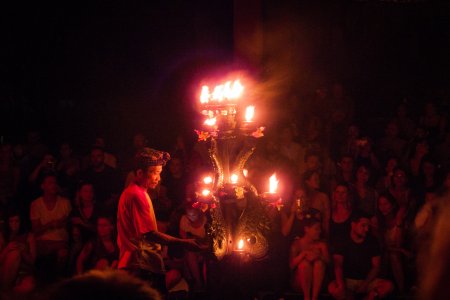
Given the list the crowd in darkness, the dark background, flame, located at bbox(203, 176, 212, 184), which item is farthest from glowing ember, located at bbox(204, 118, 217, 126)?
the dark background

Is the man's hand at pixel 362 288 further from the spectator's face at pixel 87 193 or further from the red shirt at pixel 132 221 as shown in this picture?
the spectator's face at pixel 87 193

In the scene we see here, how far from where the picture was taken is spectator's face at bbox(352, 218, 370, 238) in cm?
630

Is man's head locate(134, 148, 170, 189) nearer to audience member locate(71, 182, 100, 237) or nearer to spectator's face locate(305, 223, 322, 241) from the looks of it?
audience member locate(71, 182, 100, 237)

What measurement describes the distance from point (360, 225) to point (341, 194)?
1.42ft

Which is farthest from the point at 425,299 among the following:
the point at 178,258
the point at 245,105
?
the point at 178,258

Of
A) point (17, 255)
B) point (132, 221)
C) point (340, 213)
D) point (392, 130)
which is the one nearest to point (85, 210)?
point (17, 255)

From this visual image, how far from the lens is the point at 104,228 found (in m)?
6.42

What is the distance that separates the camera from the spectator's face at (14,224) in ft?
21.1

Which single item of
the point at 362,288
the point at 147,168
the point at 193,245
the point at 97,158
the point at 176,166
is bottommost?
the point at 362,288

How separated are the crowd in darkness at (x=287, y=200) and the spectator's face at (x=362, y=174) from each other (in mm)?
12

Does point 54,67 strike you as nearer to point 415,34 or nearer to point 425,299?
point 415,34

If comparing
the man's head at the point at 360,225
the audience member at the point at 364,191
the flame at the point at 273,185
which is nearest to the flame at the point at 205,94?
the flame at the point at 273,185

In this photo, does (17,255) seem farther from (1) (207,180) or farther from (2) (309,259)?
(2) (309,259)

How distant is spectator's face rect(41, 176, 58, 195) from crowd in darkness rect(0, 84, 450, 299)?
0.02 m
